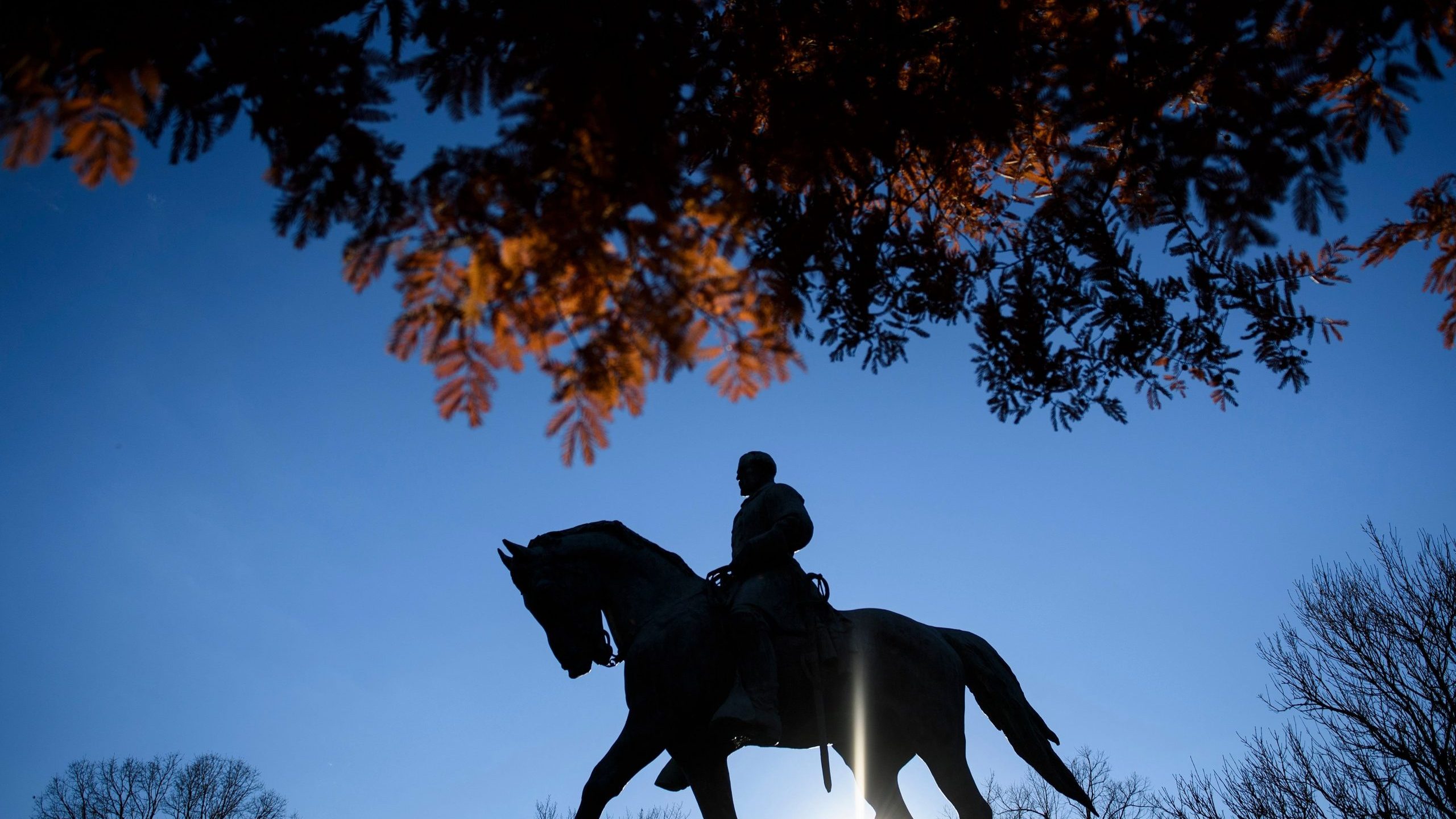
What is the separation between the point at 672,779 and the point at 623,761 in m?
0.82

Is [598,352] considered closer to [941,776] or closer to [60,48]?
[60,48]

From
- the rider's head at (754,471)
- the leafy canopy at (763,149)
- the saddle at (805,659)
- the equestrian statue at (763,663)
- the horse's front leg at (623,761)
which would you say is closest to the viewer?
the leafy canopy at (763,149)

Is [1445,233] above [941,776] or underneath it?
above

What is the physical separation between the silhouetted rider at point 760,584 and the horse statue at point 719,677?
0.17m

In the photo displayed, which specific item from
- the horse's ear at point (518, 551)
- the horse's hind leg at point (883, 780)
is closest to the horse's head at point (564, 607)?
the horse's ear at point (518, 551)

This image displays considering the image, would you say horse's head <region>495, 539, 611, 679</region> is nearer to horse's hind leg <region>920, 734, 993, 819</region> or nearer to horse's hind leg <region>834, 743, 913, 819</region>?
horse's hind leg <region>834, 743, 913, 819</region>

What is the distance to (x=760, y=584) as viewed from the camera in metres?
6.39

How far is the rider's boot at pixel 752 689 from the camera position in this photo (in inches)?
225

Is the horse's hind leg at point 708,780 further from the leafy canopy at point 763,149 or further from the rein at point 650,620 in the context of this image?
the leafy canopy at point 763,149

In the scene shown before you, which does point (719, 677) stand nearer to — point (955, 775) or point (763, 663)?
point (763, 663)

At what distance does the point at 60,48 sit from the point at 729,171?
2128mm

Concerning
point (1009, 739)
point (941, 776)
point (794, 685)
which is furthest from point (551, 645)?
point (1009, 739)

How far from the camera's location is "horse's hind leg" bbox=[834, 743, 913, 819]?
6.34 m

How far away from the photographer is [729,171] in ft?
11.0
